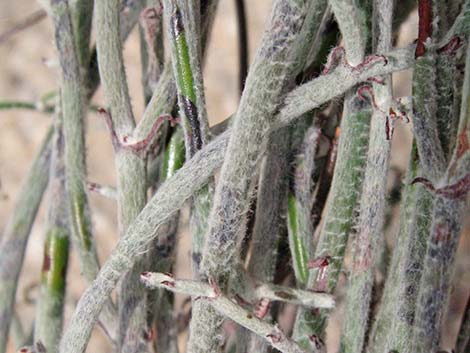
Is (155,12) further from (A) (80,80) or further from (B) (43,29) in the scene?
Result: (B) (43,29)

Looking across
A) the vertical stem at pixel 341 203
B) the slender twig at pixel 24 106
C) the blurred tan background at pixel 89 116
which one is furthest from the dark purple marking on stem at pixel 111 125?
the blurred tan background at pixel 89 116

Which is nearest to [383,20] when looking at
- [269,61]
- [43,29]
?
[269,61]

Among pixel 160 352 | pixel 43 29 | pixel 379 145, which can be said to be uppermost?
pixel 43 29

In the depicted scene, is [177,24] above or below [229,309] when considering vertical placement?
above

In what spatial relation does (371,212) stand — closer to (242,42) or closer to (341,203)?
(341,203)

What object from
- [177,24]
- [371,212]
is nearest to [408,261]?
[371,212]
